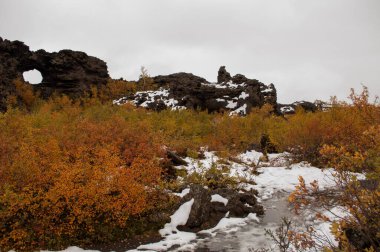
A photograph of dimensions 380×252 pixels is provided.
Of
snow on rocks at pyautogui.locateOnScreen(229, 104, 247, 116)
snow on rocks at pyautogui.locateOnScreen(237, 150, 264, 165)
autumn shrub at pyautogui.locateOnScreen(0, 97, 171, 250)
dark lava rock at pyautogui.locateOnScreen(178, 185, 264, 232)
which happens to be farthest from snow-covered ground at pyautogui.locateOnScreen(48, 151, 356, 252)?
snow on rocks at pyautogui.locateOnScreen(229, 104, 247, 116)

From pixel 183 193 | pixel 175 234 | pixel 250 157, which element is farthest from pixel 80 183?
pixel 250 157

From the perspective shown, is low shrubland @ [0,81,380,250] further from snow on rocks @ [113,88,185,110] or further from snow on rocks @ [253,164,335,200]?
snow on rocks @ [113,88,185,110]

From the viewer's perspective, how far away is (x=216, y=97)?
1407 inches

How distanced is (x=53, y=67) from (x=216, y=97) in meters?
23.8

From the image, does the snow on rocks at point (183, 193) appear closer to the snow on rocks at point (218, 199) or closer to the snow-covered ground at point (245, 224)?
the snow-covered ground at point (245, 224)

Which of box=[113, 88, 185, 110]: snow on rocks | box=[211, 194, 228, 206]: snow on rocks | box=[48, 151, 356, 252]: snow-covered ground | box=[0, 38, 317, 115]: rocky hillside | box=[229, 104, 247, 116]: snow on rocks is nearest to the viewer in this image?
box=[48, 151, 356, 252]: snow-covered ground

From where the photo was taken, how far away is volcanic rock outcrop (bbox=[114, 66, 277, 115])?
1329 inches

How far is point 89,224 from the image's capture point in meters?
7.58

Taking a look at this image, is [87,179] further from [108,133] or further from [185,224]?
[108,133]

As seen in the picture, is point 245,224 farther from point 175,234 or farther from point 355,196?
point 355,196

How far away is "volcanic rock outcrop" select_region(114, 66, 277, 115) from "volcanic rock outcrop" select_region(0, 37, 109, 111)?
9568 mm

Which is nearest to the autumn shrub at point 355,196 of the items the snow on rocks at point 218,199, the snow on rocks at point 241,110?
the snow on rocks at point 218,199

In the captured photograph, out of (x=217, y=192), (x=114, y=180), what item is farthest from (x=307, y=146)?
(x=114, y=180)

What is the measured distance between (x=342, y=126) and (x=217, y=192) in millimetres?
7754
